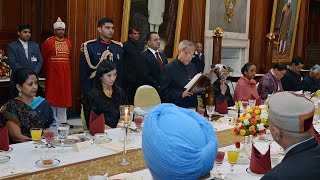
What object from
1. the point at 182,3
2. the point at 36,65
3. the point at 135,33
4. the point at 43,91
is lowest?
the point at 43,91

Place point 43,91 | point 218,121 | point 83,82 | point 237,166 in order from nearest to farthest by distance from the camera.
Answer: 1. point 237,166
2. point 218,121
3. point 83,82
4. point 43,91

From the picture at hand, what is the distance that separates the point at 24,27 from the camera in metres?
6.18

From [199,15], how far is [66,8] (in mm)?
3197

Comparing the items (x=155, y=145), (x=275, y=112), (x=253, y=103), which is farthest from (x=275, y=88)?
(x=155, y=145)

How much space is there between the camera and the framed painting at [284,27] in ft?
36.2

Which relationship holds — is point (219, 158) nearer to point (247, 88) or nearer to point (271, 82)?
point (247, 88)

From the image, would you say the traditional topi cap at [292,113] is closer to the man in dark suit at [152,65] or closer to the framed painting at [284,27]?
the man in dark suit at [152,65]

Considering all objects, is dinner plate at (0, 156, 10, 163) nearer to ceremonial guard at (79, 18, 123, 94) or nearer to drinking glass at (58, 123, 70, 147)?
drinking glass at (58, 123, 70, 147)

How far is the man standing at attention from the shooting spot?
632 cm

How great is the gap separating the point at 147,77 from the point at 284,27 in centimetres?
670

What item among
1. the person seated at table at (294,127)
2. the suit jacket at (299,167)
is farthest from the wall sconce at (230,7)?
the suit jacket at (299,167)

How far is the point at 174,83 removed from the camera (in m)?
4.77

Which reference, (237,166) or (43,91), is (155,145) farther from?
(43,91)

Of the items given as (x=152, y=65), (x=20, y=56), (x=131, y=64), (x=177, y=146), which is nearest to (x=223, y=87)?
(x=152, y=65)
